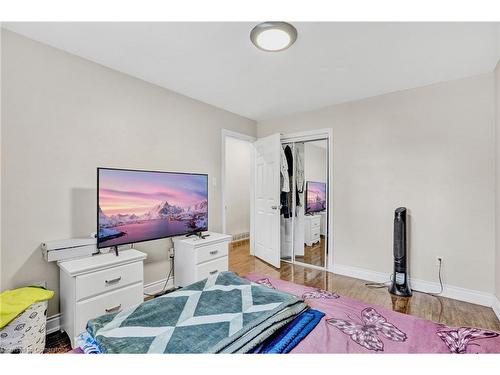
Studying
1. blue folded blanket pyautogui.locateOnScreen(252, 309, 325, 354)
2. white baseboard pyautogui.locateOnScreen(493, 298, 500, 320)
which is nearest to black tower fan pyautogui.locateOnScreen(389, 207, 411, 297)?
white baseboard pyautogui.locateOnScreen(493, 298, 500, 320)

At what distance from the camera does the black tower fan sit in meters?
2.74

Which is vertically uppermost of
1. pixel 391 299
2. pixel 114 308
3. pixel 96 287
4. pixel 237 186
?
pixel 237 186

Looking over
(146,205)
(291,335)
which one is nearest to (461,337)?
(291,335)

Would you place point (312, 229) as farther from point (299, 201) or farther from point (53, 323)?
point (53, 323)

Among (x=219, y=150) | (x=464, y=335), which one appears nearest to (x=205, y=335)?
(x=464, y=335)

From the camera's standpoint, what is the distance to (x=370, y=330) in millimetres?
1168

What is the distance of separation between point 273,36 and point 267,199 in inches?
97.1

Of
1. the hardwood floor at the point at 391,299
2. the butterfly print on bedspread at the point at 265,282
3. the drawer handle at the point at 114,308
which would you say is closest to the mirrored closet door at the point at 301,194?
the hardwood floor at the point at 391,299

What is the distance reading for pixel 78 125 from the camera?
2.24 meters

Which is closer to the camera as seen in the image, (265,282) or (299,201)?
(265,282)

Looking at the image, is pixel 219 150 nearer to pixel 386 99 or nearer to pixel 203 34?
pixel 203 34

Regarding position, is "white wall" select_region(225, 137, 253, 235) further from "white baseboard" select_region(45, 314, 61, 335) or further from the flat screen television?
"white baseboard" select_region(45, 314, 61, 335)

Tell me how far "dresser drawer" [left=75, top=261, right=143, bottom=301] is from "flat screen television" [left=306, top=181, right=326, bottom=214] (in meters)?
2.85

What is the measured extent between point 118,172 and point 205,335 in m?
1.76
